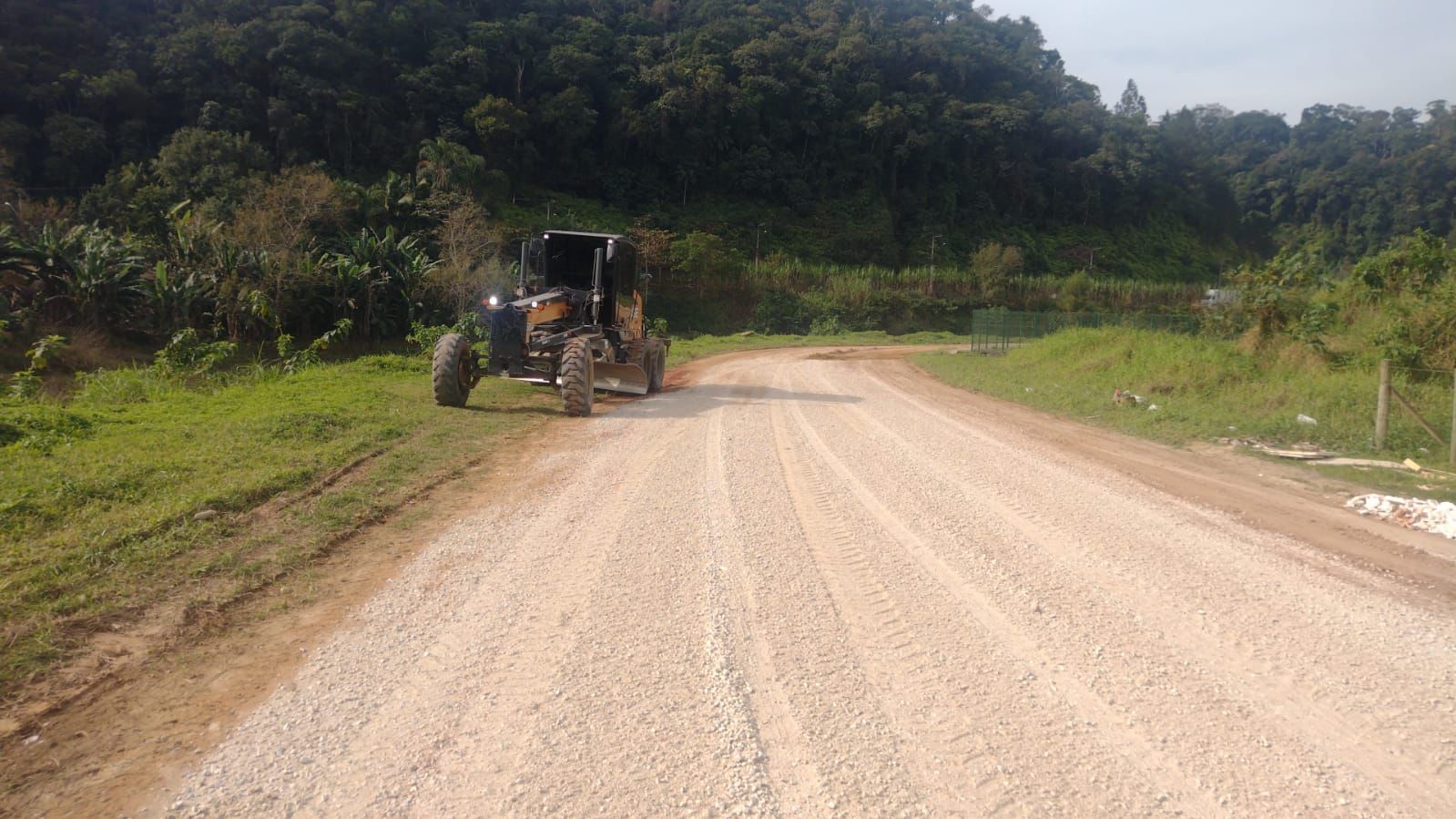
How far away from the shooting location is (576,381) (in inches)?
501

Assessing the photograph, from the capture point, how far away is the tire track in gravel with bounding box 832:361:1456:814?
3.37 metres

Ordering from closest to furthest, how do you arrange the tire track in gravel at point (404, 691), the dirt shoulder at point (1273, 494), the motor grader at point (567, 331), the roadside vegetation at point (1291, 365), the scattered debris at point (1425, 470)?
the tire track in gravel at point (404, 691)
the dirt shoulder at point (1273, 494)
the scattered debris at point (1425, 470)
the motor grader at point (567, 331)
the roadside vegetation at point (1291, 365)

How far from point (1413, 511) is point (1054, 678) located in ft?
21.0

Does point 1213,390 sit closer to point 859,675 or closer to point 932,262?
point 859,675

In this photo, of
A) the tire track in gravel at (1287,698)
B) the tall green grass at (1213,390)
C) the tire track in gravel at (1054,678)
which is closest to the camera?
the tire track in gravel at (1054,678)

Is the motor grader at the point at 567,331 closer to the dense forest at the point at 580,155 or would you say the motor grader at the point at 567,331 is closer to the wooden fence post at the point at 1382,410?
the dense forest at the point at 580,155

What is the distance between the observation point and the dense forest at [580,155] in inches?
1065

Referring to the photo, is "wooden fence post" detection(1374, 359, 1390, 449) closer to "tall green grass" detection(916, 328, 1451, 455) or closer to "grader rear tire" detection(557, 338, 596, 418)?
"tall green grass" detection(916, 328, 1451, 455)

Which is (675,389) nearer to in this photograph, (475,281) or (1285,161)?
(475,281)

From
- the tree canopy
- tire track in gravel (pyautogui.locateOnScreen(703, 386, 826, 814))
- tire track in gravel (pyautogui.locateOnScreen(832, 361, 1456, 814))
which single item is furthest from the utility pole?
tire track in gravel (pyautogui.locateOnScreen(703, 386, 826, 814))

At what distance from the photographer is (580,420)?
12.6 metres

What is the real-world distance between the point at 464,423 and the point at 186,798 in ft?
29.0

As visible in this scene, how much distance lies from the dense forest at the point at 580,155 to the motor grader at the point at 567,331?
10.9 metres

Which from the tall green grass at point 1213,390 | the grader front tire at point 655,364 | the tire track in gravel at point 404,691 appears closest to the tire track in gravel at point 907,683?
the tire track in gravel at point 404,691
